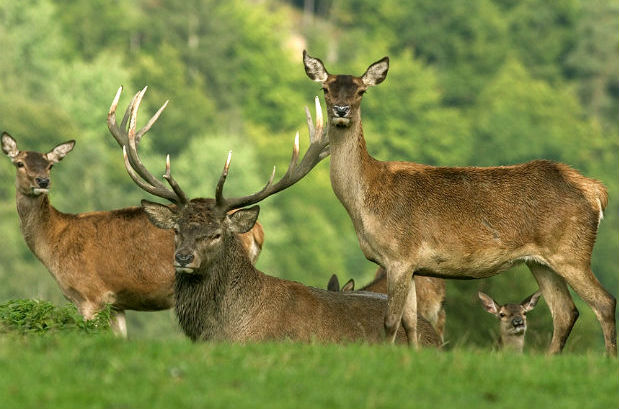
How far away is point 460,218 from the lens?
12594 mm

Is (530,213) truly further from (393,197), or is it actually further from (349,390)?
(349,390)

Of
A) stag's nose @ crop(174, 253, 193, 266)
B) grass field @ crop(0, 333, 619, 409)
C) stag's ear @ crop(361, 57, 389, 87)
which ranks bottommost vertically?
grass field @ crop(0, 333, 619, 409)

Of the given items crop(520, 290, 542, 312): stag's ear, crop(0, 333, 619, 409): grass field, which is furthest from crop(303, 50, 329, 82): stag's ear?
crop(520, 290, 542, 312): stag's ear

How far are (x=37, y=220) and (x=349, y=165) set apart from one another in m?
4.48

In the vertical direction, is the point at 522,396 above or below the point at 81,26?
above

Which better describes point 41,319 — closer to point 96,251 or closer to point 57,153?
point 96,251

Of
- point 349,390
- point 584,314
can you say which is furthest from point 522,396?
point 584,314

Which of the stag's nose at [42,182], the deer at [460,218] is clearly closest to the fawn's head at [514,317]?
the deer at [460,218]

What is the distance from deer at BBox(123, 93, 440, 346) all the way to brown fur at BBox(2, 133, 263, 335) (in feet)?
10.1

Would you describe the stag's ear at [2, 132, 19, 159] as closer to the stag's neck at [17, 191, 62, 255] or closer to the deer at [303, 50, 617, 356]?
the stag's neck at [17, 191, 62, 255]

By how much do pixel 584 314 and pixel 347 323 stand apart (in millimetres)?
15035

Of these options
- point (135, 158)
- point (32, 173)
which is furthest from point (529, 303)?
point (32, 173)

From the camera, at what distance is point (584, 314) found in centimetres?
2686

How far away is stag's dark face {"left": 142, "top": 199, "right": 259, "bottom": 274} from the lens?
39.6 feet
